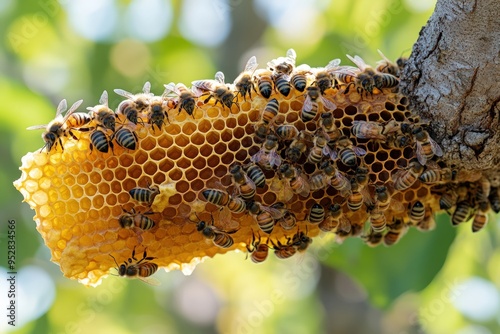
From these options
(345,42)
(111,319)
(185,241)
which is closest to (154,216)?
(185,241)

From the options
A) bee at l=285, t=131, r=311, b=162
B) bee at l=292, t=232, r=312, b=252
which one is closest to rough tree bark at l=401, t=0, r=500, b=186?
bee at l=285, t=131, r=311, b=162

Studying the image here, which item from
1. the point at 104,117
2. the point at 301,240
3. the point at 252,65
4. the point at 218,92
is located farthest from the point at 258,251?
the point at 104,117

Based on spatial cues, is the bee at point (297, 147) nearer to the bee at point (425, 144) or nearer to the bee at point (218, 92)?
the bee at point (218, 92)

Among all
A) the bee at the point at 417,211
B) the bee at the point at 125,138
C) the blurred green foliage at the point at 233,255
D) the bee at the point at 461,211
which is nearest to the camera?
the bee at the point at 125,138

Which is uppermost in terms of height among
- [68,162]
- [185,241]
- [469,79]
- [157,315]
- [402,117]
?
[469,79]

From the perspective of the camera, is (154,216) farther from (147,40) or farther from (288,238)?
(147,40)

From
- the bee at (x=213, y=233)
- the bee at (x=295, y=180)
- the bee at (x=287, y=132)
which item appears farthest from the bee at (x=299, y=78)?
the bee at (x=213, y=233)
